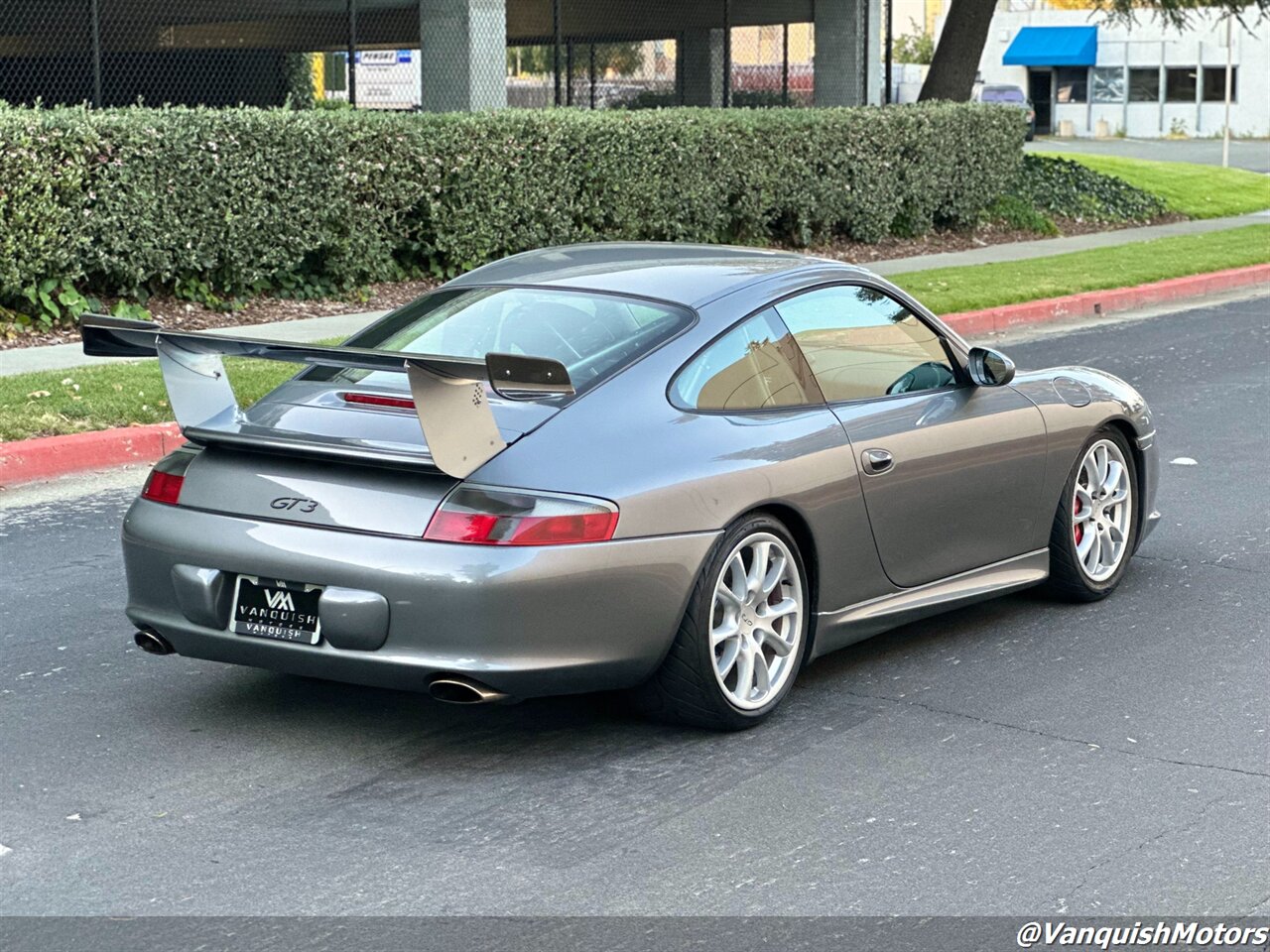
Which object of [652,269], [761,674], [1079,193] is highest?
[1079,193]

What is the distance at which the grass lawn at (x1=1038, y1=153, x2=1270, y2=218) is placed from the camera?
29328mm

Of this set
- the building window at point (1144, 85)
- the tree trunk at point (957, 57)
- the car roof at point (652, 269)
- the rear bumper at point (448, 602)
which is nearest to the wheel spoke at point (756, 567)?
the rear bumper at point (448, 602)

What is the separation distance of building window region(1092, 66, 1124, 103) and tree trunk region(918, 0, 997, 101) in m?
42.9

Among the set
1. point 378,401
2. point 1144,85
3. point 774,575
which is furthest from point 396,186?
point 1144,85

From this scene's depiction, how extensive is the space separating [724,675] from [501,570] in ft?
2.91

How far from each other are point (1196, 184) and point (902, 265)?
41.4ft

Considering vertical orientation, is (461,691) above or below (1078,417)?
below

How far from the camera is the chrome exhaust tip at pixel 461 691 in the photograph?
4.91 m

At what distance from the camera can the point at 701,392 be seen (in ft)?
18.1

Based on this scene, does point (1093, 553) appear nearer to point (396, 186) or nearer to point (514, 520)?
point (514, 520)

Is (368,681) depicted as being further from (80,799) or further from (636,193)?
(636,193)

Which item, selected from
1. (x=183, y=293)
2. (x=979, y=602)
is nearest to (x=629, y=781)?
(x=979, y=602)

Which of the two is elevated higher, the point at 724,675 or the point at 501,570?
the point at 501,570

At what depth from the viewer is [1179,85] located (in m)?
66.1
